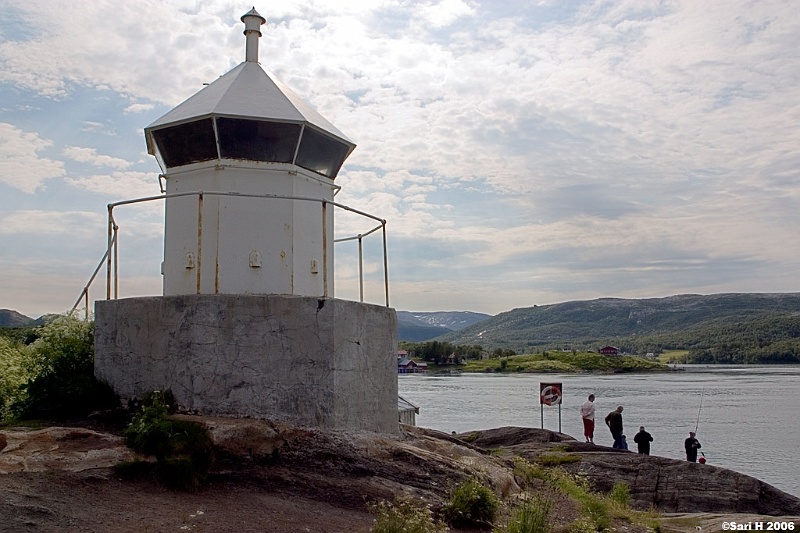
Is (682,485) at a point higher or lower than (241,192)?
lower

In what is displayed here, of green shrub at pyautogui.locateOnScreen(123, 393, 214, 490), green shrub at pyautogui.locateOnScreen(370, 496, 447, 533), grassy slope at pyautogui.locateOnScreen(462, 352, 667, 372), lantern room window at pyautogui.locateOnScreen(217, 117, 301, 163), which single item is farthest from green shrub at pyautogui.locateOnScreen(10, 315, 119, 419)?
grassy slope at pyautogui.locateOnScreen(462, 352, 667, 372)

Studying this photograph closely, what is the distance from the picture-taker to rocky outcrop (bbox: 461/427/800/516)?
14.3 m

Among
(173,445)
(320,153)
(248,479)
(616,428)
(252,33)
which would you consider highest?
(252,33)

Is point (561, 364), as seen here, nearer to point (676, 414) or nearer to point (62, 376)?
point (676, 414)

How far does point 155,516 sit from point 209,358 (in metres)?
2.49

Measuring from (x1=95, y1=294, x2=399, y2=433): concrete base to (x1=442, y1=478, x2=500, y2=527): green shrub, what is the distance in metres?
1.73

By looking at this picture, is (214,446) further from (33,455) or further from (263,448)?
(33,455)

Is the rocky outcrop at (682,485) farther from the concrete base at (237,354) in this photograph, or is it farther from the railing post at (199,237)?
Answer: the railing post at (199,237)

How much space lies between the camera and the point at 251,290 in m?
9.16

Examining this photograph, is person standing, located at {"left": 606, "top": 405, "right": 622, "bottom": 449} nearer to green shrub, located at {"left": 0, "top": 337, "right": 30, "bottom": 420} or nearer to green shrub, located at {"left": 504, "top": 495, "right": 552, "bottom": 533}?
green shrub, located at {"left": 504, "top": 495, "right": 552, "bottom": 533}

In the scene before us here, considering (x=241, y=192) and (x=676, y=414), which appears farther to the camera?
(x=676, y=414)

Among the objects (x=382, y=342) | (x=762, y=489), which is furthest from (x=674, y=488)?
(x=382, y=342)

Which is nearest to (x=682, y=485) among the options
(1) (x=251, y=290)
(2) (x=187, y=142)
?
(1) (x=251, y=290)

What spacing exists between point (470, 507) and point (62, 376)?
5.41m
